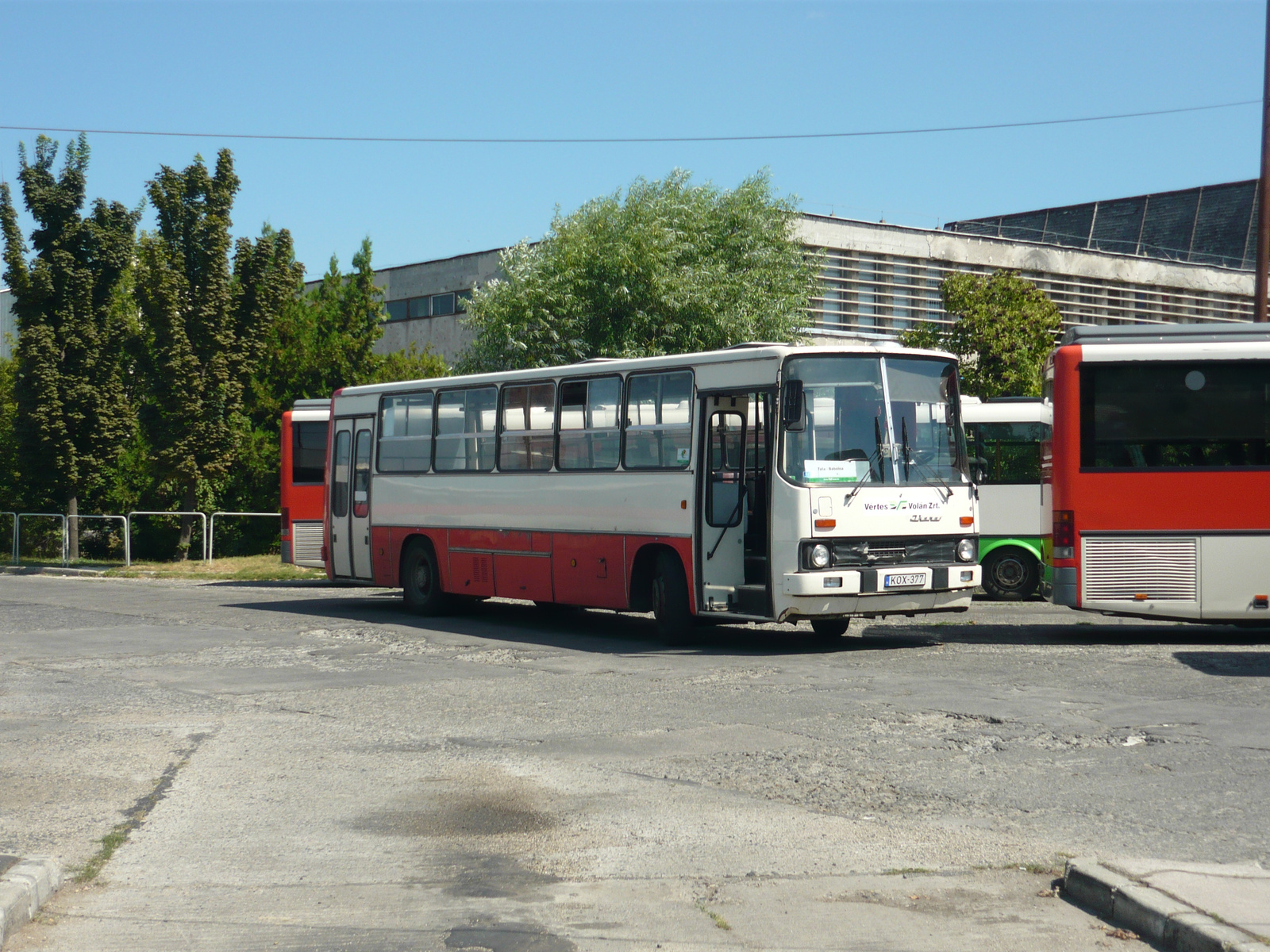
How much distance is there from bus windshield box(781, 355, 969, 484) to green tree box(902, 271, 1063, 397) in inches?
691

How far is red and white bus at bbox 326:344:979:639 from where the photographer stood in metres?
13.6

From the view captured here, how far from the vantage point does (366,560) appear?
2014cm

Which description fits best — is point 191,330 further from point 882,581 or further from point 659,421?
point 882,581

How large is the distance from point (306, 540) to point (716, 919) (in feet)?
79.4

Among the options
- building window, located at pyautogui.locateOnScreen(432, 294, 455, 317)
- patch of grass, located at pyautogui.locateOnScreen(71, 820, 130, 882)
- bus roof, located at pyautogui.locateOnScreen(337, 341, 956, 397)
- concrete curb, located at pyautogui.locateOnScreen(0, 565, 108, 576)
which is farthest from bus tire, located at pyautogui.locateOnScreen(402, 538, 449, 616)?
building window, located at pyautogui.locateOnScreen(432, 294, 455, 317)

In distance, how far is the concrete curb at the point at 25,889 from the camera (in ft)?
16.9

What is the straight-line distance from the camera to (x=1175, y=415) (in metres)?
14.6

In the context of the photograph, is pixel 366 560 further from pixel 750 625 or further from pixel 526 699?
pixel 526 699

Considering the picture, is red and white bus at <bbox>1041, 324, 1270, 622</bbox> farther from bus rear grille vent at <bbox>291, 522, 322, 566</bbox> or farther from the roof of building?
the roof of building

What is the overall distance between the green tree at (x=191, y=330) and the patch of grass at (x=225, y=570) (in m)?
1.14

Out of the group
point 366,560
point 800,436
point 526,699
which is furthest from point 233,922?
point 366,560

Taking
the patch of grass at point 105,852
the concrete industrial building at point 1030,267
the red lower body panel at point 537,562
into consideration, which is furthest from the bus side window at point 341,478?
the concrete industrial building at point 1030,267

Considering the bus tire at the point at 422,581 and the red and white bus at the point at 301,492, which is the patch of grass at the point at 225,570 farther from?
the bus tire at the point at 422,581

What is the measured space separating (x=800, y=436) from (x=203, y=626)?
824 centimetres
